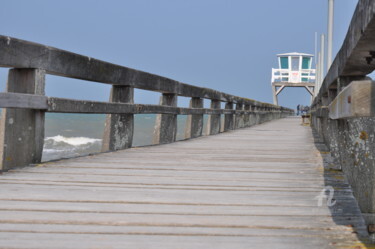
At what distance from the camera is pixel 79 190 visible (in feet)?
9.55

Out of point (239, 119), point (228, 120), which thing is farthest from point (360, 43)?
point (239, 119)

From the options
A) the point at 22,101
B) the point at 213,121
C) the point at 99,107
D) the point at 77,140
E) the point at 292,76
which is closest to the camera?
the point at 22,101

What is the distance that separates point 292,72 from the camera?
50.9 meters

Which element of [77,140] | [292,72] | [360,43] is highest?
[292,72]

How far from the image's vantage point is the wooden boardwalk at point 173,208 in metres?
1.95

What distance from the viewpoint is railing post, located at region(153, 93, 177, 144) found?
23.2 ft

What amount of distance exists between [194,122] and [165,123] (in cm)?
180

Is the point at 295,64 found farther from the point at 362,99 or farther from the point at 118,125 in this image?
the point at 362,99

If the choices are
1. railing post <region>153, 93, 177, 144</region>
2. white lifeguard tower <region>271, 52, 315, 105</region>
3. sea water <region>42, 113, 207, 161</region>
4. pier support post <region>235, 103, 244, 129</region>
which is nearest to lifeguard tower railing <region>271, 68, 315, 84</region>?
white lifeguard tower <region>271, 52, 315, 105</region>

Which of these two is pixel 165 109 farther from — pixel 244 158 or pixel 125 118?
pixel 244 158

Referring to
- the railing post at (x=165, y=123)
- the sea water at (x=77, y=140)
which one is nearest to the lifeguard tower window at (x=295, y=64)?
the sea water at (x=77, y=140)

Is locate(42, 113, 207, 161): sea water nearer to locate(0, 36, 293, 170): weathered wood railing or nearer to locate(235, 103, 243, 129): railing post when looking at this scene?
locate(235, 103, 243, 129): railing post

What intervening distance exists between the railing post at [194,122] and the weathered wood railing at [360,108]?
201 inches

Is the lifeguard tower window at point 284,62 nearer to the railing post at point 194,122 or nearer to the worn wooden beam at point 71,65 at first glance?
the railing post at point 194,122
